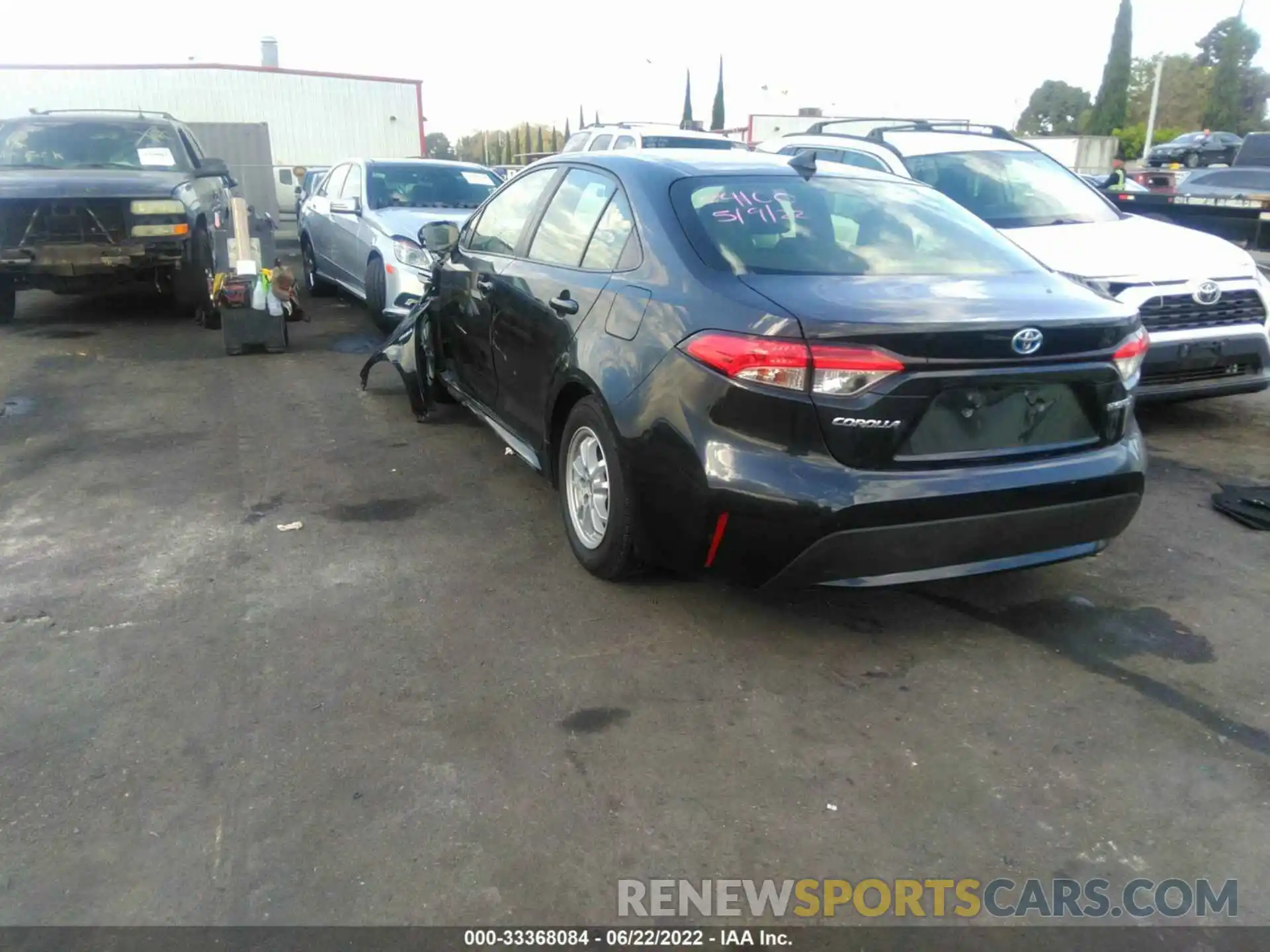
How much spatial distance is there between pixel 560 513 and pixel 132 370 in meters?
5.04

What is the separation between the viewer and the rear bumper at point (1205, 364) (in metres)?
5.68

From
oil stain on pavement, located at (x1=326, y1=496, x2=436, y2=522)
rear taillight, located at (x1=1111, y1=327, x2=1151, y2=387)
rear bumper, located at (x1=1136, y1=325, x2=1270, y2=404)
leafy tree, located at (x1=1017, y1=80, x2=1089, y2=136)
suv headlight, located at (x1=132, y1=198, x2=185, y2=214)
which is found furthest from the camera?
leafy tree, located at (x1=1017, y1=80, x2=1089, y2=136)

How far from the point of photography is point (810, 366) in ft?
10.0

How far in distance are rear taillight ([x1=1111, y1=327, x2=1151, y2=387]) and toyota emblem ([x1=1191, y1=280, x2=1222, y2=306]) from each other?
2644mm

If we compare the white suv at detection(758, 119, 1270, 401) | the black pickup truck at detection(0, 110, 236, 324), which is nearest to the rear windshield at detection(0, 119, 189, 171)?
the black pickup truck at detection(0, 110, 236, 324)

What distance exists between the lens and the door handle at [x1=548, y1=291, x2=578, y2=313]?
4023 millimetres

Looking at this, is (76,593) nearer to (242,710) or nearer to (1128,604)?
(242,710)

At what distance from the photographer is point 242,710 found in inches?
125

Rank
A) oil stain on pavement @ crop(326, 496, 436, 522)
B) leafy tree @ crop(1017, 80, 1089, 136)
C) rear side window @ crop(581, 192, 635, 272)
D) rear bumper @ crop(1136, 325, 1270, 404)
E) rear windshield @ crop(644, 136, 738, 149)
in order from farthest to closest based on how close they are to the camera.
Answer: leafy tree @ crop(1017, 80, 1089, 136) → rear windshield @ crop(644, 136, 738, 149) → rear bumper @ crop(1136, 325, 1270, 404) → oil stain on pavement @ crop(326, 496, 436, 522) → rear side window @ crop(581, 192, 635, 272)

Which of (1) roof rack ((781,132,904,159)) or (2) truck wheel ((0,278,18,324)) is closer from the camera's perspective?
(1) roof rack ((781,132,904,159))

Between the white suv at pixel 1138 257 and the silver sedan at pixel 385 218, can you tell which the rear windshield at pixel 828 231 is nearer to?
the white suv at pixel 1138 257

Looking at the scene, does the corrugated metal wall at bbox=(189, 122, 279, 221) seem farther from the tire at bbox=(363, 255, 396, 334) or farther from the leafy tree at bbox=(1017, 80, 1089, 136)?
the leafy tree at bbox=(1017, 80, 1089, 136)

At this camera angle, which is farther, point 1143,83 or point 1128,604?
point 1143,83

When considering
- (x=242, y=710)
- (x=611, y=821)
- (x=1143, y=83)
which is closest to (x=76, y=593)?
(x=242, y=710)
